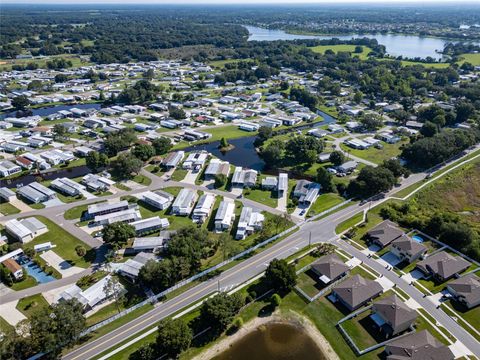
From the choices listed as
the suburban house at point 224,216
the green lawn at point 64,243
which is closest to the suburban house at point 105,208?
the green lawn at point 64,243

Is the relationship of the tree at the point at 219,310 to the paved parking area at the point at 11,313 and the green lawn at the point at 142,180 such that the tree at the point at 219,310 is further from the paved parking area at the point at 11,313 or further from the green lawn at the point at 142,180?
the green lawn at the point at 142,180

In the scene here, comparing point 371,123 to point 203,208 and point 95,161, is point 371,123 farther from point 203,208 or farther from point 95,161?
point 95,161

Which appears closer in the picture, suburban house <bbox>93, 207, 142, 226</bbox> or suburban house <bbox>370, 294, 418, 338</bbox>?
suburban house <bbox>370, 294, 418, 338</bbox>

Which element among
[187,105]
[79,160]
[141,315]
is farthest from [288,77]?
[141,315]

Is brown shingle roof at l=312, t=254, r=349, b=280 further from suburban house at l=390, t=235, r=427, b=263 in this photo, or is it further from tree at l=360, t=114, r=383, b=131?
tree at l=360, t=114, r=383, b=131

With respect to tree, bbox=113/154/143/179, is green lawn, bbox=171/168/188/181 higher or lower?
lower

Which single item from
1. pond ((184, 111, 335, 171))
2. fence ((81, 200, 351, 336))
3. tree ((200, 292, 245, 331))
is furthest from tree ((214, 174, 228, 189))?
tree ((200, 292, 245, 331))

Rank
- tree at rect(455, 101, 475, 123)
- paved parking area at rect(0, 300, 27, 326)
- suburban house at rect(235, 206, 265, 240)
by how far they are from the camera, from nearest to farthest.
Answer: paved parking area at rect(0, 300, 27, 326)
suburban house at rect(235, 206, 265, 240)
tree at rect(455, 101, 475, 123)

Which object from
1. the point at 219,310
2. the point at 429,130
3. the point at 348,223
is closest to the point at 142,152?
the point at 348,223
